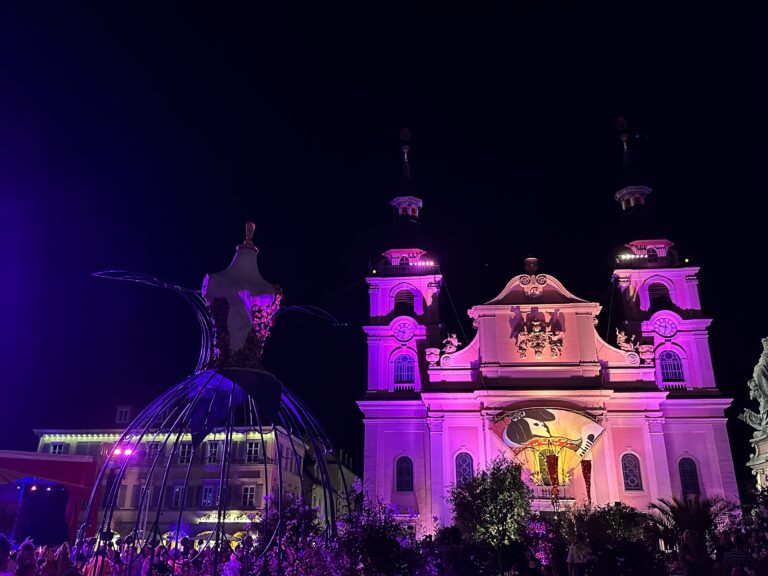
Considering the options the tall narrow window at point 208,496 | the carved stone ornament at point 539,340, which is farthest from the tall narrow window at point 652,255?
the tall narrow window at point 208,496

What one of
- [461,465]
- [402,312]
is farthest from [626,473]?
[402,312]

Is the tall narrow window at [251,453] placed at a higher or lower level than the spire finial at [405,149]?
lower

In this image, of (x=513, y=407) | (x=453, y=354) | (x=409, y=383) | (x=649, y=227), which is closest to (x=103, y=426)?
(x=409, y=383)

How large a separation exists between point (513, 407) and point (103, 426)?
3113cm

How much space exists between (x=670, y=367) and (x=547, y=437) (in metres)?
11.3

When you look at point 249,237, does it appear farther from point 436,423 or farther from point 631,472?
point 631,472

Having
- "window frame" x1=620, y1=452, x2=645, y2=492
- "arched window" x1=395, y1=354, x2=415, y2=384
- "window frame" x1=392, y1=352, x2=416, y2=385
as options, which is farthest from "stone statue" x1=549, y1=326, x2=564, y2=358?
"arched window" x1=395, y1=354, x2=415, y2=384

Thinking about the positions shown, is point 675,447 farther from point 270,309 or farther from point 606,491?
point 270,309

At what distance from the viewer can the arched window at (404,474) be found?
3884cm

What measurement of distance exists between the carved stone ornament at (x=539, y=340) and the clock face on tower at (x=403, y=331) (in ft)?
24.3

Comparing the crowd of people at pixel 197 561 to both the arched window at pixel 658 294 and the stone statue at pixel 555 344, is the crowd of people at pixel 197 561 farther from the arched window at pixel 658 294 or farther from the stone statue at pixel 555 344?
the arched window at pixel 658 294

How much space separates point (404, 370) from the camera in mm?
41812

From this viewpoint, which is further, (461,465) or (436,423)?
(436,423)

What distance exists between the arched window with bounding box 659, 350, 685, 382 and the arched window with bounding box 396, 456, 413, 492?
17.8 meters
